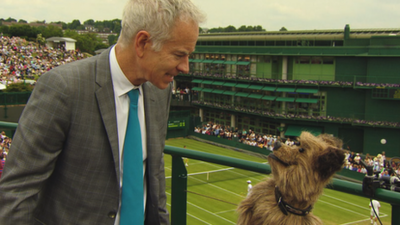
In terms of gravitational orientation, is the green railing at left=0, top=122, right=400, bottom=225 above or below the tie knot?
below

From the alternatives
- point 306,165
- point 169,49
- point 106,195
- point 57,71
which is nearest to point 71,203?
point 106,195

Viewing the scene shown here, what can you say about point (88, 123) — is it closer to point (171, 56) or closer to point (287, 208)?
point (171, 56)

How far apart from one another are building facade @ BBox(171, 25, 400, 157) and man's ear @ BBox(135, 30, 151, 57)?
35.9m

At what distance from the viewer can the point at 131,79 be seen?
233 centimetres

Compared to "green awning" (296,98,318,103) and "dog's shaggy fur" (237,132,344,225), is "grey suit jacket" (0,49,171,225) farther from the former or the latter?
"green awning" (296,98,318,103)

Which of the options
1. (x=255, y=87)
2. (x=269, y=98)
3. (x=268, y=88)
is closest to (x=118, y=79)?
(x=269, y=98)

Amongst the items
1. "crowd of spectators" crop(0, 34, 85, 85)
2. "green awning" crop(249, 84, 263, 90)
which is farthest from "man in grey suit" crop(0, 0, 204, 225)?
"green awning" crop(249, 84, 263, 90)

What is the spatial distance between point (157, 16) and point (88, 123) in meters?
0.64

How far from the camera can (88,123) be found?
215 centimetres

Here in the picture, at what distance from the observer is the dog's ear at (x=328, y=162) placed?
2.44 m

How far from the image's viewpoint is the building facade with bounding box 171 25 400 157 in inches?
1395

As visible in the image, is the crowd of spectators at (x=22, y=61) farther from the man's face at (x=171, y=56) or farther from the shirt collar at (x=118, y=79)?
the man's face at (x=171, y=56)

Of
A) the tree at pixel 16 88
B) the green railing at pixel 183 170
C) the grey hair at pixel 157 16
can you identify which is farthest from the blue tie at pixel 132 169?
the tree at pixel 16 88

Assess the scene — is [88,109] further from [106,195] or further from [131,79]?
[106,195]
